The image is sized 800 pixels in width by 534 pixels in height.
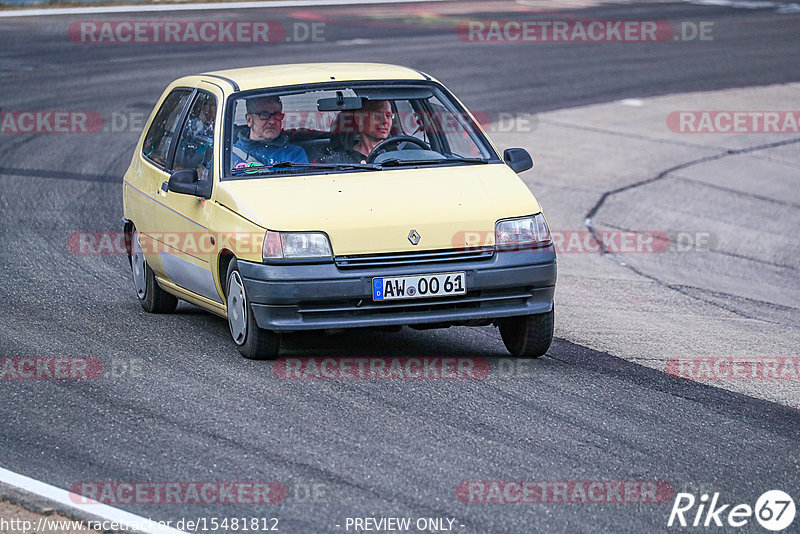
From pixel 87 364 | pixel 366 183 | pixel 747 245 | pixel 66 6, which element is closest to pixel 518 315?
pixel 366 183

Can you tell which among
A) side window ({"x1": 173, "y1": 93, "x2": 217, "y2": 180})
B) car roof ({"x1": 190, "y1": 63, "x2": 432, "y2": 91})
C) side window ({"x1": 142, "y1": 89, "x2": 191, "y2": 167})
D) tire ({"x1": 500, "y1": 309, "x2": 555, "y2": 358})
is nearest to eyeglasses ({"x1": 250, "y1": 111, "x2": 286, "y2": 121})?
car roof ({"x1": 190, "y1": 63, "x2": 432, "y2": 91})

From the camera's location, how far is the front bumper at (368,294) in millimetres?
7223

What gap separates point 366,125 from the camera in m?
8.50

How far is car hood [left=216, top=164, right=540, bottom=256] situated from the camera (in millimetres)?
7301

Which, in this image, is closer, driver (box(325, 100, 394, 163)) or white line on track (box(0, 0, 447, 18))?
driver (box(325, 100, 394, 163))

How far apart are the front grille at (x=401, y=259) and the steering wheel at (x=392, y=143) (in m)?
1.08

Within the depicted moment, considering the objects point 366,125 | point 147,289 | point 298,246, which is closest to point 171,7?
point 147,289

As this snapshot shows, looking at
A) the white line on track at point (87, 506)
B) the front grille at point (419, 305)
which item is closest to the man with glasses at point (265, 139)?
the front grille at point (419, 305)

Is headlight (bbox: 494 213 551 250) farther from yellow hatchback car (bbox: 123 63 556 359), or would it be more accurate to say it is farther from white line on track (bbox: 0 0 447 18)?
white line on track (bbox: 0 0 447 18)

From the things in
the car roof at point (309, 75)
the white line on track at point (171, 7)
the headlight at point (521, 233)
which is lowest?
the white line on track at point (171, 7)

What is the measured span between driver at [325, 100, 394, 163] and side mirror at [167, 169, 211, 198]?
0.83m

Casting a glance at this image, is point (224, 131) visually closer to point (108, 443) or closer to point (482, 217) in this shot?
point (482, 217)

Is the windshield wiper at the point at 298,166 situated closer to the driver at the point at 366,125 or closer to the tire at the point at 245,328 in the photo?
the driver at the point at 366,125

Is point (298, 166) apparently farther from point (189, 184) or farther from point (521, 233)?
point (521, 233)
